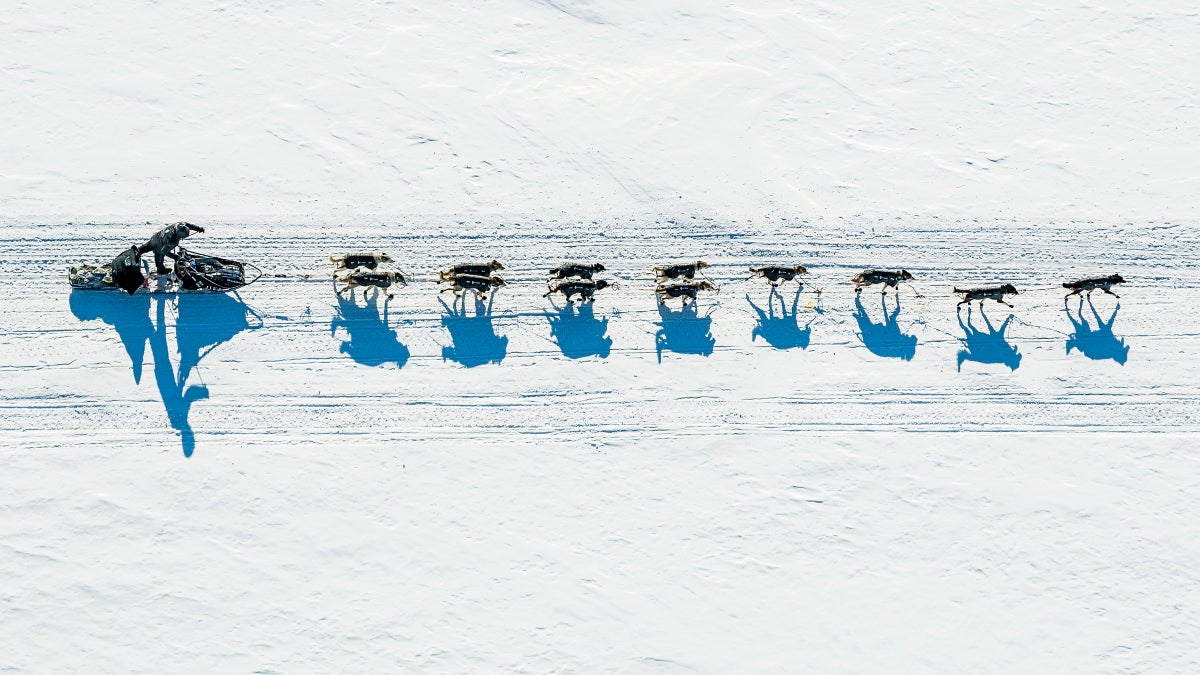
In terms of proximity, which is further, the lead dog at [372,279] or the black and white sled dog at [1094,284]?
the black and white sled dog at [1094,284]

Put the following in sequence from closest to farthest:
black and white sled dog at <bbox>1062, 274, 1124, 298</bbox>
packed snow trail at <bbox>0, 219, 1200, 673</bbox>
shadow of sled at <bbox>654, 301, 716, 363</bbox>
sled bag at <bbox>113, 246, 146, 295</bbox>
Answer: packed snow trail at <bbox>0, 219, 1200, 673</bbox>, sled bag at <bbox>113, 246, 146, 295</bbox>, shadow of sled at <bbox>654, 301, 716, 363</bbox>, black and white sled dog at <bbox>1062, 274, 1124, 298</bbox>

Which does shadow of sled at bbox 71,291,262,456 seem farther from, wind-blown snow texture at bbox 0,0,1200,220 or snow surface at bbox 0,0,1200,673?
wind-blown snow texture at bbox 0,0,1200,220

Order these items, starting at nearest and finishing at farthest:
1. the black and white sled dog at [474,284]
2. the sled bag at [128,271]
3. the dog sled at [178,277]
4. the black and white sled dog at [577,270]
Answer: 1. the sled bag at [128,271]
2. the dog sled at [178,277]
3. the black and white sled dog at [474,284]
4. the black and white sled dog at [577,270]

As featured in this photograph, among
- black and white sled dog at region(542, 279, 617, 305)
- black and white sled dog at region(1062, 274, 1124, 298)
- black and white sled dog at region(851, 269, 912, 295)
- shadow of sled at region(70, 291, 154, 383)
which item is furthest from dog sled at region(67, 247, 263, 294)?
black and white sled dog at region(1062, 274, 1124, 298)

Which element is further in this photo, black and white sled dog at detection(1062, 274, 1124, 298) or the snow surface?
black and white sled dog at detection(1062, 274, 1124, 298)

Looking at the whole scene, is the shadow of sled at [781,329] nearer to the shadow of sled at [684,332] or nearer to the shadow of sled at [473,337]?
the shadow of sled at [684,332]

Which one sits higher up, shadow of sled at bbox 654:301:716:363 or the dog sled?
the dog sled

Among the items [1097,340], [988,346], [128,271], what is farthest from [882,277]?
[128,271]

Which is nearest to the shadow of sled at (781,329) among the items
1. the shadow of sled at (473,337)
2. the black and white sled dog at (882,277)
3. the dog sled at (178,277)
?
the black and white sled dog at (882,277)
